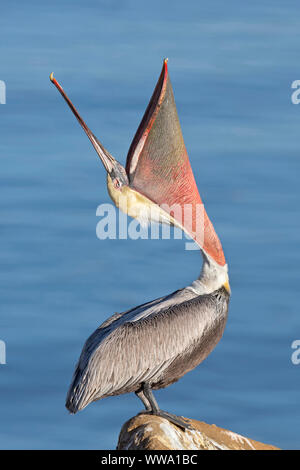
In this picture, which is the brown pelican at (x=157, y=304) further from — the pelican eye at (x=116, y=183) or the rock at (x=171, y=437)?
the rock at (x=171, y=437)

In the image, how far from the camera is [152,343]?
33.4 feet

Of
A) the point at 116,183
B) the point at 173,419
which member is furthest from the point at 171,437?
the point at 116,183

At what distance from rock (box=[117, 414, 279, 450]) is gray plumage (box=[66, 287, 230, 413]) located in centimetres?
36

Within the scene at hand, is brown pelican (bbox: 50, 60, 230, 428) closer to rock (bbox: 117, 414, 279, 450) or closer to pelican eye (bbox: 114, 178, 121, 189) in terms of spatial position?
pelican eye (bbox: 114, 178, 121, 189)

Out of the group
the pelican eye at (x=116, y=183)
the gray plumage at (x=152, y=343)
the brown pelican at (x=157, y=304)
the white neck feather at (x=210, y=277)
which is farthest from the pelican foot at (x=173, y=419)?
the pelican eye at (x=116, y=183)

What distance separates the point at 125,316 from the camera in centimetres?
1027

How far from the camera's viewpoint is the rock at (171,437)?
956cm

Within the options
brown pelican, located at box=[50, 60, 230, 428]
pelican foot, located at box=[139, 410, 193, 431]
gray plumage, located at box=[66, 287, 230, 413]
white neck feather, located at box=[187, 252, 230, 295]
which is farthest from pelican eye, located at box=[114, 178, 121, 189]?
pelican foot, located at box=[139, 410, 193, 431]

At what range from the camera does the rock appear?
9.56 m

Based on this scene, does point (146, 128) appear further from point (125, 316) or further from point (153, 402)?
point (153, 402)
